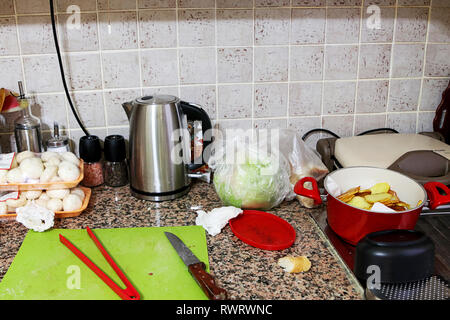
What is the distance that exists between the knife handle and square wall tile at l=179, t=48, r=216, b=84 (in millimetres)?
557

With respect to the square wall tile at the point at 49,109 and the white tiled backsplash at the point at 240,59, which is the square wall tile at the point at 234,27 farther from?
the square wall tile at the point at 49,109

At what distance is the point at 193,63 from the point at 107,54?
222 millimetres

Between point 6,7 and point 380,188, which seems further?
point 6,7

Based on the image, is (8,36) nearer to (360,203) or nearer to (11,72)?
(11,72)

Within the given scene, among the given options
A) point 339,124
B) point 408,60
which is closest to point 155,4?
point 339,124

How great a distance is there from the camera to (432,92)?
129 cm

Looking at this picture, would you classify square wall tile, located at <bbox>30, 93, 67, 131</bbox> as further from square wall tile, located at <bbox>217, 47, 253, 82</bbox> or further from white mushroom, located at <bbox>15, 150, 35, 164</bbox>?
square wall tile, located at <bbox>217, 47, 253, 82</bbox>

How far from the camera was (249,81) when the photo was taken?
1217mm

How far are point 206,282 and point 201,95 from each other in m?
0.60

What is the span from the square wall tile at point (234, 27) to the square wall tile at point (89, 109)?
1.17 ft

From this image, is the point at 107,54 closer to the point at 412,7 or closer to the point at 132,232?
the point at 132,232

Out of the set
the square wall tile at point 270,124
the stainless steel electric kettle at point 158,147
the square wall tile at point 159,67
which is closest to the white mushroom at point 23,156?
the stainless steel electric kettle at point 158,147

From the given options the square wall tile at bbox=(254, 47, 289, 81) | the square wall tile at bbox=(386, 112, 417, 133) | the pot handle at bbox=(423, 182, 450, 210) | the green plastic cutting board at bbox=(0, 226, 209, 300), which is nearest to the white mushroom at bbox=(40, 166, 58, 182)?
the green plastic cutting board at bbox=(0, 226, 209, 300)

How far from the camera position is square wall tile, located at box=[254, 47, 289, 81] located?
1.20 m
